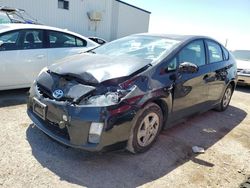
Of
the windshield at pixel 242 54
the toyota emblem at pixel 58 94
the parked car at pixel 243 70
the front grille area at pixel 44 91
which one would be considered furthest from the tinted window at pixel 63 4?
the toyota emblem at pixel 58 94

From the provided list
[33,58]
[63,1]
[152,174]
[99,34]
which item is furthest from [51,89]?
[99,34]

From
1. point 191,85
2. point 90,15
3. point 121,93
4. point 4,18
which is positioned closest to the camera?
point 121,93

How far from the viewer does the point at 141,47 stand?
4.32m

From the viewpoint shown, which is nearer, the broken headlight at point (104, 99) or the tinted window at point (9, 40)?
the broken headlight at point (104, 99)

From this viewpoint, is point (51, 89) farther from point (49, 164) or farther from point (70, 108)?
point (49, 164)

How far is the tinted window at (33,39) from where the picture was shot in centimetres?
542

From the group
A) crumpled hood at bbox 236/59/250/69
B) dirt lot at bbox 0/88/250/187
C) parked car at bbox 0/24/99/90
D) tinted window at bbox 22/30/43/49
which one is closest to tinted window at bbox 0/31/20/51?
parked car at bbox 0/24/99/90

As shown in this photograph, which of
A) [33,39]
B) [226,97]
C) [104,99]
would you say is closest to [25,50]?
[33,39]

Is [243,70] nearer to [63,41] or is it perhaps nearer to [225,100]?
[225,100]

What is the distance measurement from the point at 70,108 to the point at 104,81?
0.49 metres

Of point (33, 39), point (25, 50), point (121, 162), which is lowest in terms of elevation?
point (121, 162)

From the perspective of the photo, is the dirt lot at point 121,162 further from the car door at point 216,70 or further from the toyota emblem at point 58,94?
the car door at point 216,70

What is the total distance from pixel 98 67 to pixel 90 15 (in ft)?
52.5

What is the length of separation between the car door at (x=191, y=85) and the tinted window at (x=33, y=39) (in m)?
3.00
